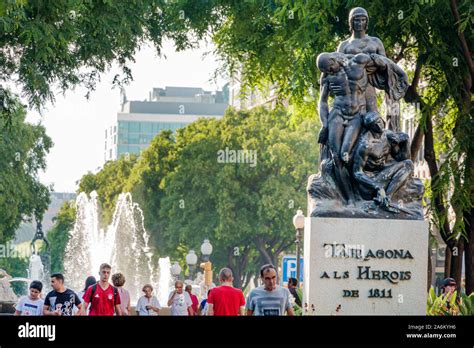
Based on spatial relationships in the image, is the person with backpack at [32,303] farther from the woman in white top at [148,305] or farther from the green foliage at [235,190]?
the green foliage at [235,190]

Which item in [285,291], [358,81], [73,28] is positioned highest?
[73,28]

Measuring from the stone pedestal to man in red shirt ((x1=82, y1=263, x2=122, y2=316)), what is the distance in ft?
8.96

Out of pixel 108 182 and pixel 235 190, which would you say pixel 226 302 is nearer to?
pixel 235 190

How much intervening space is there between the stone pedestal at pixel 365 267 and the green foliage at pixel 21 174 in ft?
122

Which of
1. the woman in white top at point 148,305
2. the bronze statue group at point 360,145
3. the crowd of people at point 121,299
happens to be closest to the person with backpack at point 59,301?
the crowd of people at point 121,299

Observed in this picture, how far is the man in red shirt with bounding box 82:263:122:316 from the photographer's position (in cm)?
1880

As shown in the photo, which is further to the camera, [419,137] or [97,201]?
[97,201]

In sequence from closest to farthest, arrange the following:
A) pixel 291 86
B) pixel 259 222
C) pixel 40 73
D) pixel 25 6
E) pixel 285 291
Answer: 1. pixel 285 291
2. pixel 25 6
3. pixel 40 73
4. pixel 291 86
5. pixel 259 222

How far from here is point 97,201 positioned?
92.6 m

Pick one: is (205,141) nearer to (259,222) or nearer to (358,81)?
(259,222)

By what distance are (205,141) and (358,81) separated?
175ft

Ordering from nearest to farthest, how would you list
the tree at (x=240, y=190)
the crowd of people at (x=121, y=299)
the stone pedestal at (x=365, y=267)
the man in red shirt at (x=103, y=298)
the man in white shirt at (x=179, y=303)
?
the crowd of people at (x=121, y=299) → the man in red shirt at (x=103, y=298) → the stone pedestal at (x=365, y=267) → the man in white shirt at (x=179, y=303) → the tree at (x=240, y=190)

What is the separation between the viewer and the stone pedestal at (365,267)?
20234 mm

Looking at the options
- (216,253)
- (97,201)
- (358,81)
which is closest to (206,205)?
(216,253)
